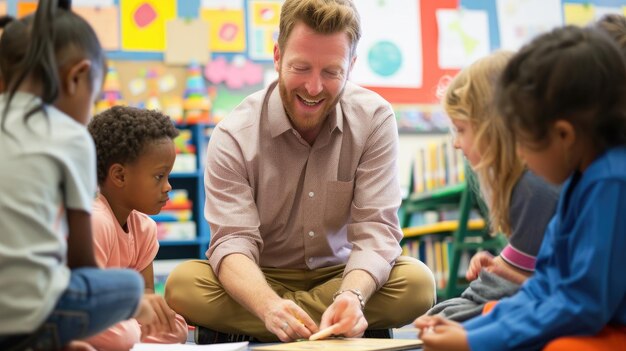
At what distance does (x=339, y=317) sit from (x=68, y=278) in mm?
715

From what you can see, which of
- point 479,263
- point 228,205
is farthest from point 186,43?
point 479,263

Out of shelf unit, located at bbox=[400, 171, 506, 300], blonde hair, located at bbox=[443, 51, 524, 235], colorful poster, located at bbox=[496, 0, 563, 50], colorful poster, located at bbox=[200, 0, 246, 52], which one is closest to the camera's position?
blonde hair, located at bbox=[443, 51, 524, 235]

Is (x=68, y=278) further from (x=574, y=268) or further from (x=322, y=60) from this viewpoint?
(x=322, y=60)

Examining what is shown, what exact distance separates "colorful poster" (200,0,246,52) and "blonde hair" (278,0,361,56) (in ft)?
13.3

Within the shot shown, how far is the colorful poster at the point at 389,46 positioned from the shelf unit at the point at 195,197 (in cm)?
136

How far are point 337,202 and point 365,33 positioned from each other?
4.32 metres

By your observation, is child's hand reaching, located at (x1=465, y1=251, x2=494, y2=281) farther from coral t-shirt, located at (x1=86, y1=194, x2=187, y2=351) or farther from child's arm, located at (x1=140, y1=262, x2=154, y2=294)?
child's arm, located at (x1=140, y1=262, x2=154, y2=294)

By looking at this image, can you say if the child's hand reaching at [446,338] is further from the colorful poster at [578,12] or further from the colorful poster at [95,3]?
the colorful poster at [578,12]

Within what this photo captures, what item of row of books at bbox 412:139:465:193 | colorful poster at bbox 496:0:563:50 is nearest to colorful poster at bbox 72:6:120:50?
row of books at bbox 412:139:465:193

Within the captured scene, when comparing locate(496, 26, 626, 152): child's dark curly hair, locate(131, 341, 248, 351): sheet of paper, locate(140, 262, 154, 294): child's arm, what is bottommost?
locate(131, 341, 248, 351): sheet of paper

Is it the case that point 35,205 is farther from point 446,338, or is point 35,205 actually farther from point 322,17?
point 322,17

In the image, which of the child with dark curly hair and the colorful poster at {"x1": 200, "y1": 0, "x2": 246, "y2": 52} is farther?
the colorful poster at {"x1": 200, "y1": 0, "x2": 246, "y2": 52}

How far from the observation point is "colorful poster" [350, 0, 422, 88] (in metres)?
6.26

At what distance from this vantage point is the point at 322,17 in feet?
6.59
